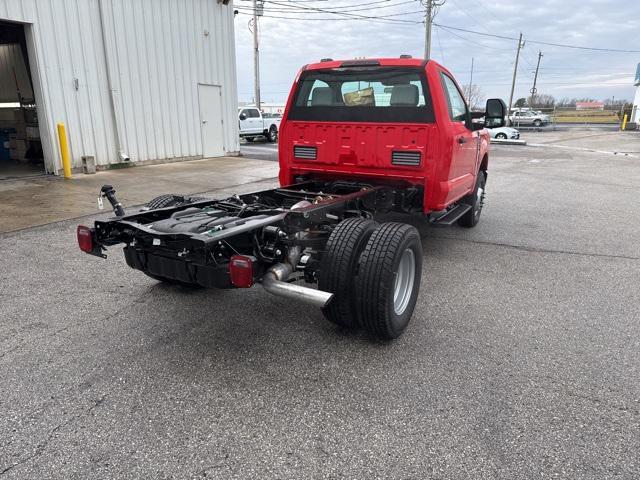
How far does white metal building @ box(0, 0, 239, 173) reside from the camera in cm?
1075

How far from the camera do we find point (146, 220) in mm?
3842

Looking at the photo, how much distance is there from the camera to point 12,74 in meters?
14.4

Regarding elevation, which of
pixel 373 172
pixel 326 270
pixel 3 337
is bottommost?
pixel 3 337

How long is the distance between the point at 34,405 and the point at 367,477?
1972 mm

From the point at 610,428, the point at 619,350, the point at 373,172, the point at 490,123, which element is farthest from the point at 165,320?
the point at 490,123

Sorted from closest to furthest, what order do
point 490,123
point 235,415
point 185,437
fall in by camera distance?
1. point 185,437
2. point 235,415
3. point 490,123

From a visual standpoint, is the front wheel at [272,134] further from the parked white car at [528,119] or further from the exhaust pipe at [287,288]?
the parked white car at [528,119]

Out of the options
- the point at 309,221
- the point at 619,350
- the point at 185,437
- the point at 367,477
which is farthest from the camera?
the point at 309,221

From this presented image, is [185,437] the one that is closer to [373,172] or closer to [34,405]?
[34,405]

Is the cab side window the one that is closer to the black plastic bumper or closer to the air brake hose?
the black plastic bumper

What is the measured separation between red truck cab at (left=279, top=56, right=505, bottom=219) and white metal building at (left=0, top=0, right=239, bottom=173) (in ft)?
26.0

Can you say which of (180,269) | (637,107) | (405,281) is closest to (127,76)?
(180,269)

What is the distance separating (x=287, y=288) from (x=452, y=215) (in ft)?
10.8

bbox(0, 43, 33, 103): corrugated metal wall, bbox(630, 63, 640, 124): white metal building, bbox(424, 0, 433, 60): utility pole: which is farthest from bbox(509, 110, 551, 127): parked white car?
bbox(0, 43, 33, 103): corrugated metal wall
